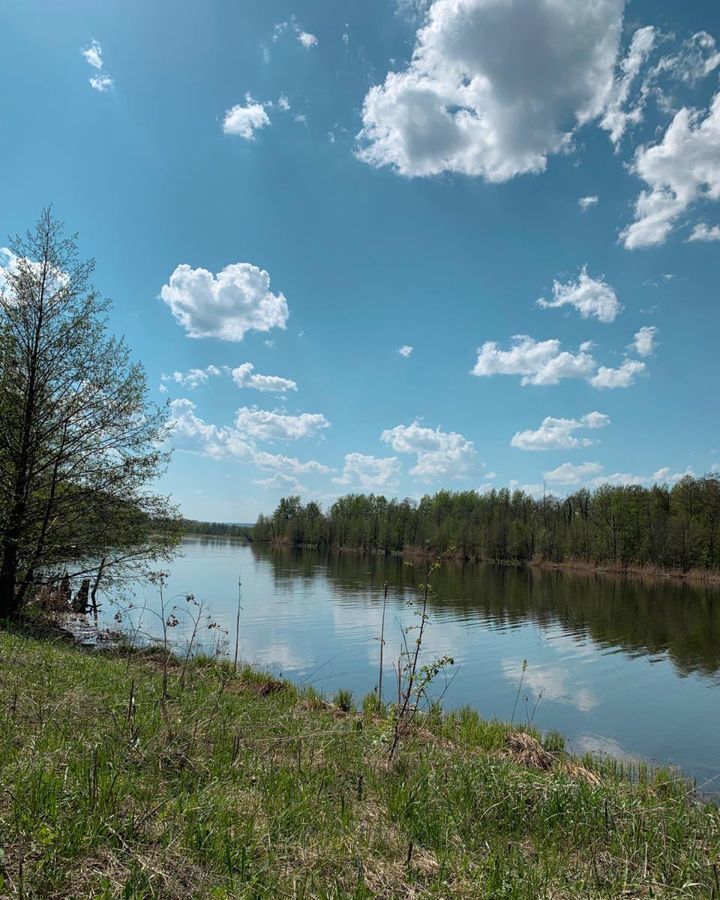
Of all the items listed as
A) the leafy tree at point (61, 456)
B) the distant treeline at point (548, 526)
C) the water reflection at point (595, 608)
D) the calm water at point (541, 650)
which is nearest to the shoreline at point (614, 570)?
the distant treeline at point (548, 526)

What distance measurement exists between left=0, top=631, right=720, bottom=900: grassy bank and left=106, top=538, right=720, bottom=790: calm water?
12.6 ft

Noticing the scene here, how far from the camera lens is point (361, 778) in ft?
16.0

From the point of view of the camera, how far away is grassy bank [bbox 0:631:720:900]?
3129 millimetres

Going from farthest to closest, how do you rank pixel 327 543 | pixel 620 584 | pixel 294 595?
1. pixel 327 543
2. pixel 620 584
3. pixel 294 595

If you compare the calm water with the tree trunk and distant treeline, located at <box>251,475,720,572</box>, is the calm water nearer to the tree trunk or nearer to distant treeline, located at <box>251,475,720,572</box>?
Result: the tree trunk

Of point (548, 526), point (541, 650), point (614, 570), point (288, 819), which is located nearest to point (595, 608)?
point (541, 650)

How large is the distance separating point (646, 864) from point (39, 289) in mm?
18535

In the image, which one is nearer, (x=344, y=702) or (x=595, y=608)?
(x=344, y=702)

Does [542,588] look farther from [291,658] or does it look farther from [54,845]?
[54,845]

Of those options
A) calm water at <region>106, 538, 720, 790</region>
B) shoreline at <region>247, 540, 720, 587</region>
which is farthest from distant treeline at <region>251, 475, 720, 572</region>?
calm water at <region>106, 538, 720, 790</region>

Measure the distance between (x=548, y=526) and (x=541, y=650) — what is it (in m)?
79.9

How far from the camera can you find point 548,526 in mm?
98688

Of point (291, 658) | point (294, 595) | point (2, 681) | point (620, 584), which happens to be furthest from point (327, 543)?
point (2, 681)

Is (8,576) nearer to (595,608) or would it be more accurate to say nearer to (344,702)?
(344,702)
